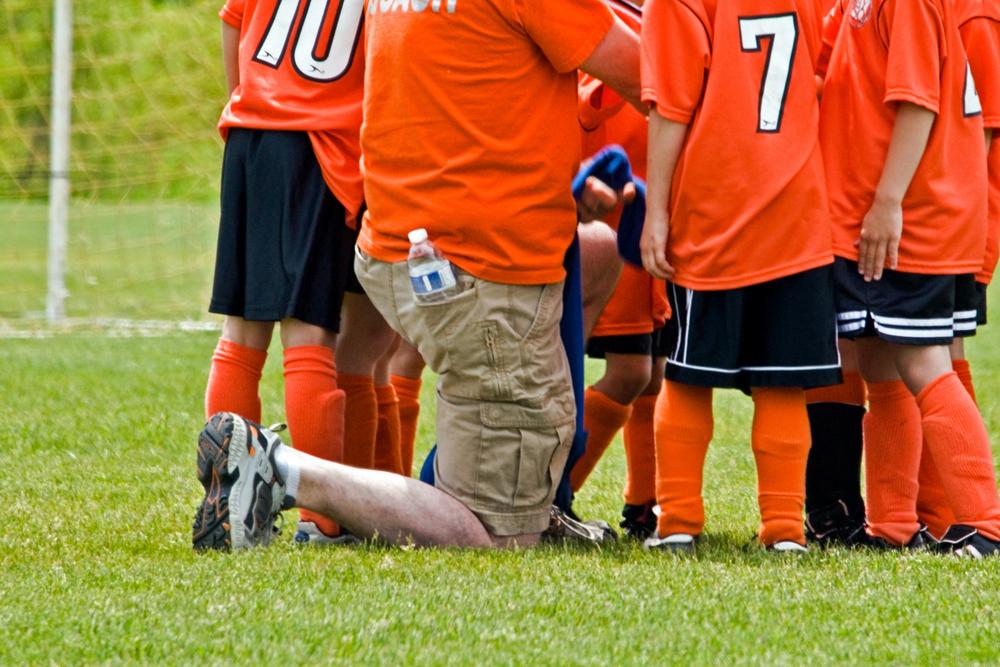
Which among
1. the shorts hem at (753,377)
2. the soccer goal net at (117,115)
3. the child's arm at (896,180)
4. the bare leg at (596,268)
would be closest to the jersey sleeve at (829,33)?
the child's arm at (896,180)

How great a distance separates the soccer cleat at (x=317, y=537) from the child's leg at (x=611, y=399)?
0.86 meters

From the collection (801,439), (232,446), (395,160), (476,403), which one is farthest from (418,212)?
(801,439)

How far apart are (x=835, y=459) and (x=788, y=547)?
51 cm

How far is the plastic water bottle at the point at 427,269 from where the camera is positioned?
3426 millimetres

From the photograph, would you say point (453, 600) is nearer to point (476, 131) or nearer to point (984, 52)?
point (476, 131)

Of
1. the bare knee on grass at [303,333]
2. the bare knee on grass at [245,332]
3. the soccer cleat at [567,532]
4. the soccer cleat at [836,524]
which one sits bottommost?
the soccer cleat at [567,532]

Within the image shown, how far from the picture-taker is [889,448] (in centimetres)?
385

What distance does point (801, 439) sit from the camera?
3.51m

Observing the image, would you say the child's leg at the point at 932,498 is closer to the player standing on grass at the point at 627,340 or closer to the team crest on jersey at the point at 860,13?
the player standing on grass at the point at 627,340

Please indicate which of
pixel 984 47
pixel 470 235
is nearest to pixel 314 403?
pixel 470 235

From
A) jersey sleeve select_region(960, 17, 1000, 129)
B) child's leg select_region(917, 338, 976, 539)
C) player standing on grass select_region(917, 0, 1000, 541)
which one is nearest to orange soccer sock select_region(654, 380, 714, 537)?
player standing on grass select_region(917, 0, 1000, 541)

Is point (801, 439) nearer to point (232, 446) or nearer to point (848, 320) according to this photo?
point (848, 320)

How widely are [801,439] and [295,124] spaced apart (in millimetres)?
1492

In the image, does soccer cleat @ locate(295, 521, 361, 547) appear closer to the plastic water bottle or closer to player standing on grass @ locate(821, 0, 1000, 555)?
the plastic water bottle
